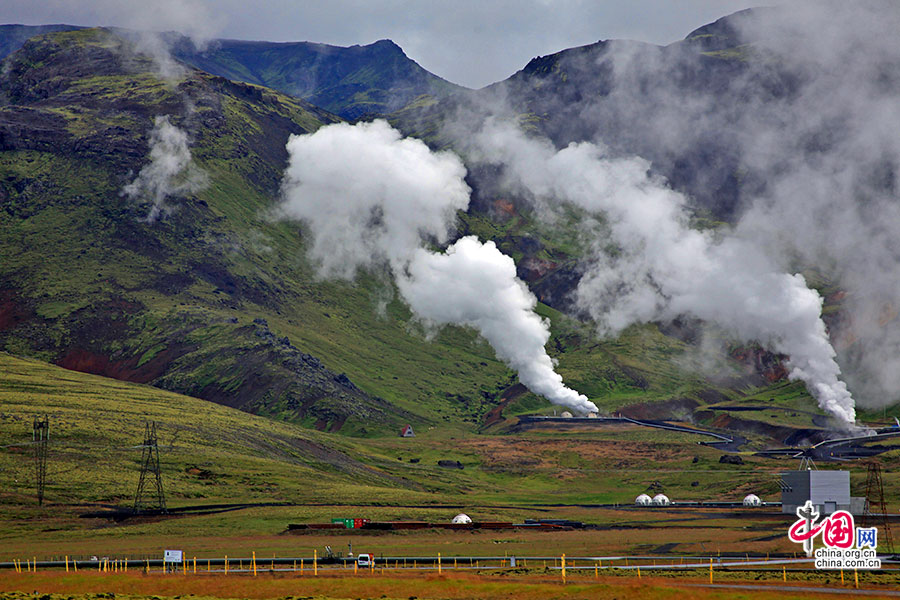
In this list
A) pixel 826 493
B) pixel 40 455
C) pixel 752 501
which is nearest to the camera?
pixel 826 493

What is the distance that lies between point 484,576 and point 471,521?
5623cm

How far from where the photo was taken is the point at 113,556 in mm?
104562

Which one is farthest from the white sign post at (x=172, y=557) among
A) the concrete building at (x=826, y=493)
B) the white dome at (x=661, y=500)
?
the white dome at (x=661, y=500)

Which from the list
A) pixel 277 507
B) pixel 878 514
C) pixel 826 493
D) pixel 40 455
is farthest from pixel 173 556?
pixel 878 514

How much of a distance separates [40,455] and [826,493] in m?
123

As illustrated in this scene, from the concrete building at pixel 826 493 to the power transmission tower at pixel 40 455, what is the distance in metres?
108

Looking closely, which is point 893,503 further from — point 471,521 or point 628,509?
Answer: point 471,521

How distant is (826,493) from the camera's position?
469 ft

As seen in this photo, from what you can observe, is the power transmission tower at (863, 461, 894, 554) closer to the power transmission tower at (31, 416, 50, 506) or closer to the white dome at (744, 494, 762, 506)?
the white dome at (744, 494, 762, 506)

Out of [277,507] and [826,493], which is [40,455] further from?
[826,493]

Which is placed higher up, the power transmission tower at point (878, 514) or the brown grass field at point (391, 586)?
the power transmission tower at point (878, 514)

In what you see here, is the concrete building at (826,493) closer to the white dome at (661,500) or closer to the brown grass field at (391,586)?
the white dome at (661,500)

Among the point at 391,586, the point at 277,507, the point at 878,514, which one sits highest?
the point at 277,507

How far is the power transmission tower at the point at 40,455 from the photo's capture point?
145 m
